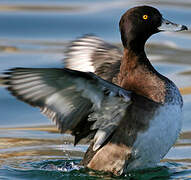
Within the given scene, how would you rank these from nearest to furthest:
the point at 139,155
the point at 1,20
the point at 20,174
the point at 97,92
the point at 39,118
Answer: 1. the point at 97,92
2. the point at 139,155
3. the point at 20,174
4. the point at 39,118
5. the point at 1,20

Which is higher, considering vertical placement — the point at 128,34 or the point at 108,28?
the point at 128,34

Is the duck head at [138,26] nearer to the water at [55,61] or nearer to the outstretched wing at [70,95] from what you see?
the outstretched wing at [70,95]

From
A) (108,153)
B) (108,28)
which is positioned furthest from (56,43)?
(108,153)

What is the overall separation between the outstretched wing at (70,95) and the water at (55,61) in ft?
2.41

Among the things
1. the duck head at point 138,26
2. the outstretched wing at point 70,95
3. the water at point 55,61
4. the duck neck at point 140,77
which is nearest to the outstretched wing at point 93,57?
the duck neck at point 140,77

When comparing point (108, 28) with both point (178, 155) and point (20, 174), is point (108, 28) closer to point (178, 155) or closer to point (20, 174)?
point (178, 155)

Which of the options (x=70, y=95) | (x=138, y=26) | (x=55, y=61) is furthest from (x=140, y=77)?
(x=55, y=61)

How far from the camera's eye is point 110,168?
596 cm

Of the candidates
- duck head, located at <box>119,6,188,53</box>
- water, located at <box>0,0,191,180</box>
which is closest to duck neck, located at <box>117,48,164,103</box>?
duck head, located at <box>119,6,188,53</box>

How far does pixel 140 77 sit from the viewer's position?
6.18 m

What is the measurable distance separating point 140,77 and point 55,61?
170 inches

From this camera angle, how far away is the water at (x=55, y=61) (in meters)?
6.42

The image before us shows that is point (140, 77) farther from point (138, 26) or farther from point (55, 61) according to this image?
point (55, 61)

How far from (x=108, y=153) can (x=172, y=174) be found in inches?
30.8
